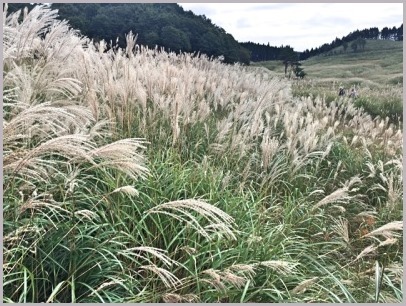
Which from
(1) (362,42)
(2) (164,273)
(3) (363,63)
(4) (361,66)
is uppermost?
(1) (362,42)

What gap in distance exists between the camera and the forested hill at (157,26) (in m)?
17.4

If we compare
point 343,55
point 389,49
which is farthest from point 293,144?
point 389,49

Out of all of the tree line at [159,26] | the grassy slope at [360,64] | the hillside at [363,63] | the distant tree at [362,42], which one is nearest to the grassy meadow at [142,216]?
the tree line at [159,26]

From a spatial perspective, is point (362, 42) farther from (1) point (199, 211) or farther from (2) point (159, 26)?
(1) point (199, 211)

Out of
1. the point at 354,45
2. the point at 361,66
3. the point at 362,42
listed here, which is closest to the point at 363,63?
the point at 361,66

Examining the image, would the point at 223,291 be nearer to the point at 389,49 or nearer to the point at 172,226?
the point at 172,226

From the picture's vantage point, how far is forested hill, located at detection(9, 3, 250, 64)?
17406 mm

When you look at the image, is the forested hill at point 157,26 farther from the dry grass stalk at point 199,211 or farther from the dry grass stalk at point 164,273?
the dry grass stalk at point 164,273

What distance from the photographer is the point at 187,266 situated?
2.54 m

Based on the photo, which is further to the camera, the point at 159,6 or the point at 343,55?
the point at 343,55

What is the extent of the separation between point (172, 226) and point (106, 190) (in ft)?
1.80

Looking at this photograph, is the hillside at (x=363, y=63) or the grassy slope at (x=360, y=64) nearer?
the grassy slope at (x=360, y=64)

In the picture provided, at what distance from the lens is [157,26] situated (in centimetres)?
2145

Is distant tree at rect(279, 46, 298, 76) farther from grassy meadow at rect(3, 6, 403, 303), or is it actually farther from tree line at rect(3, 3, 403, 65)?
grassy meadow at rect(3, 6, 403, 303)
